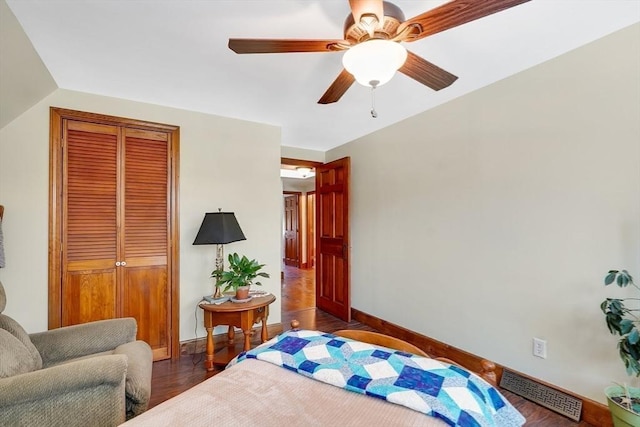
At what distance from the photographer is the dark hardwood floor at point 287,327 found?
1917 mm

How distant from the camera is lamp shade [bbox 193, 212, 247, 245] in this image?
2.53 metres

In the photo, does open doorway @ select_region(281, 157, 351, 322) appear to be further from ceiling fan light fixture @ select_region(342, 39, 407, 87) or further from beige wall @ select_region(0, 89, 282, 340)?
ceiling fan light fixture @ select_region(342, 39, 407, 87)

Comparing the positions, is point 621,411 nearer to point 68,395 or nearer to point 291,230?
point 68,395

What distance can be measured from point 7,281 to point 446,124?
3742 millimetres

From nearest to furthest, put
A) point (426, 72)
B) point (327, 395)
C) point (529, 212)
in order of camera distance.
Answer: point (327, 395), point (426, 72), point (529, 212)

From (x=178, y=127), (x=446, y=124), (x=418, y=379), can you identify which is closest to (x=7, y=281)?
(x=178, y=127)

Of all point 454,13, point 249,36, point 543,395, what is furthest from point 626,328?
point 249,36

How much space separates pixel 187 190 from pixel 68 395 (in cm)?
188

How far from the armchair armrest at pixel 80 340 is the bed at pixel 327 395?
3.72ft

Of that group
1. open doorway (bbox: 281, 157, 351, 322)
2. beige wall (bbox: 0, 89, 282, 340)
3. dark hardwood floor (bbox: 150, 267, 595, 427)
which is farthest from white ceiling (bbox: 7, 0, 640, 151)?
dark hardwood floor (bbox: 150, 267, 595, 427)

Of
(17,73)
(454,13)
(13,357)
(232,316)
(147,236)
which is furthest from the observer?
(147,236)

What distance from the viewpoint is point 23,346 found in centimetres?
157

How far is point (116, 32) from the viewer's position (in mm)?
1738

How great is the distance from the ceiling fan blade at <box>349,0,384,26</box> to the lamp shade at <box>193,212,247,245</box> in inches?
74.4
